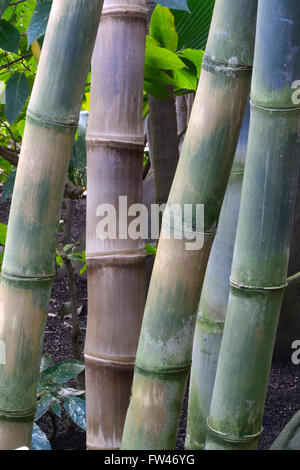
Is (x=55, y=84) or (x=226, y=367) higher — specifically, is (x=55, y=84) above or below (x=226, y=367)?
above

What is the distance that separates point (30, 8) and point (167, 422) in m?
0.83

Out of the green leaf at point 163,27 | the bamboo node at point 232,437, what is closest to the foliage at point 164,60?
the green leaf at point 163,27

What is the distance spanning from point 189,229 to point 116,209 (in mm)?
121

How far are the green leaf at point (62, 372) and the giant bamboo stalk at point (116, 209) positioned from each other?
48cm

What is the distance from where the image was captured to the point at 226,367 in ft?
1.91

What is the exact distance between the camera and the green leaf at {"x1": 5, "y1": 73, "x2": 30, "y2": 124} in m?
0.88

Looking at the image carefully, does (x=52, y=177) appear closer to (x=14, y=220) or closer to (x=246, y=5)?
(x=14, y=220)

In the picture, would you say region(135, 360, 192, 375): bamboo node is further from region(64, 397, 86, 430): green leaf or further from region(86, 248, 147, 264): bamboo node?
region(64, 397, 86, 430): green leaf

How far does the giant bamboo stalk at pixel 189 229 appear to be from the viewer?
56 centimetres

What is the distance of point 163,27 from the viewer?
901 mm

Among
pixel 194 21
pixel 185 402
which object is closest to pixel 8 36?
pixel 194 21

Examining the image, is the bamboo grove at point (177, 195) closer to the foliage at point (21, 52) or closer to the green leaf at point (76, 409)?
the foliage at point (21, 52)

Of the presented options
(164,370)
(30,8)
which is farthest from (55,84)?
(30,8)
